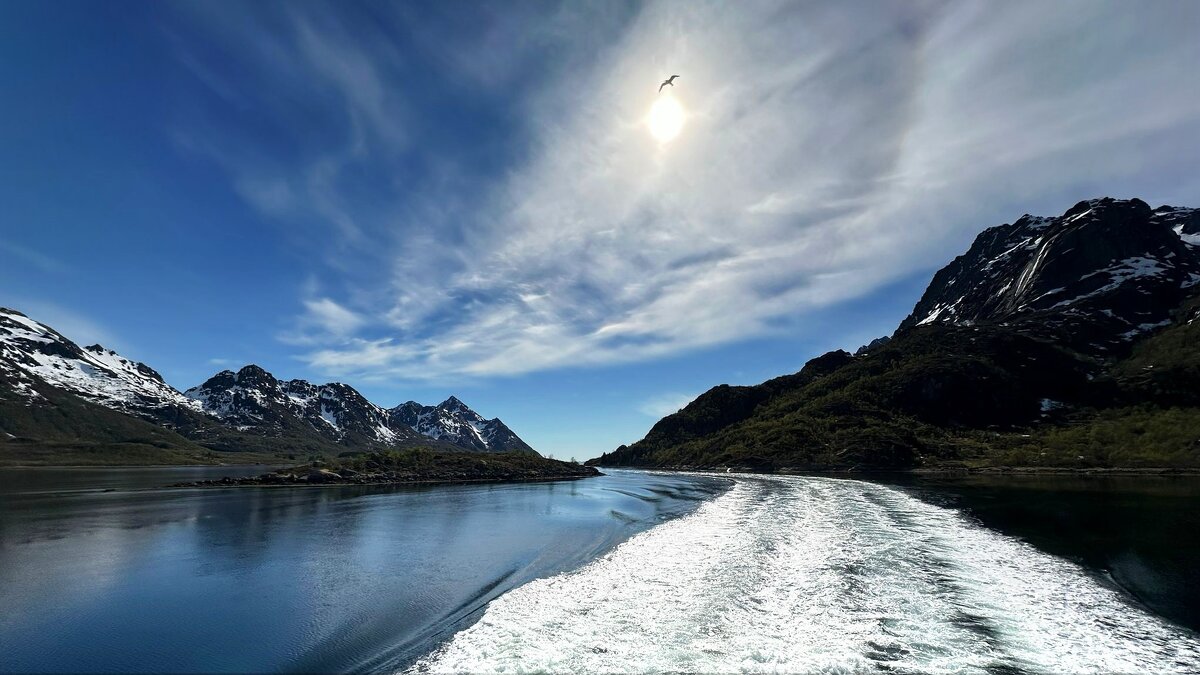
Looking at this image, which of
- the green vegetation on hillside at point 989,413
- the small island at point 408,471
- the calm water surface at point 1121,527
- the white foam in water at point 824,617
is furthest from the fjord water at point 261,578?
the green vegetation on hillside at point 989,413

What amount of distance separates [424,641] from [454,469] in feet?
307

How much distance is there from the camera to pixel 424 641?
1518cm

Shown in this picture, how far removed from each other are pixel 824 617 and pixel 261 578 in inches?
932

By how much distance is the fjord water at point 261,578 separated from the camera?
583 inches

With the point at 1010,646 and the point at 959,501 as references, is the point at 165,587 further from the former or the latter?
the point at 959,501

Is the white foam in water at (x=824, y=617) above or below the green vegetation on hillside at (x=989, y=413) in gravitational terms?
below

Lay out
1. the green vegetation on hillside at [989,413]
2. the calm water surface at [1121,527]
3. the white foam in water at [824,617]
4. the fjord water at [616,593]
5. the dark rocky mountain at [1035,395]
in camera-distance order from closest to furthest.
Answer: the white foam in water at [824,617]
the fjord water at [616,593]
the calm water surface at [1121,527]
the green vegetation on hillside at [989,413]
the dark rocky mountain at [1035,395]

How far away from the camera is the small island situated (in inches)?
3369

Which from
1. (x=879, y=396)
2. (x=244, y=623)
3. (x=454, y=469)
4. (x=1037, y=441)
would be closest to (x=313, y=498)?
(x=454, y=469)

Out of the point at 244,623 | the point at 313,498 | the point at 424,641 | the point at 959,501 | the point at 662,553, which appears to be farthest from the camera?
the point at 313,498

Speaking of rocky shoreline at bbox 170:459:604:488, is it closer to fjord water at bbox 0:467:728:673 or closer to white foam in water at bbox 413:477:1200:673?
fjord water at bbox 0:467:728:673

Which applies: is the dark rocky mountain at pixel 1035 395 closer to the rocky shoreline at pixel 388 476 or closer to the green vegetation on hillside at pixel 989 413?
the green vegetation on hillside at pixel 989 413

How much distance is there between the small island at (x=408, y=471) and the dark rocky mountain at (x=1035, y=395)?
216 feet

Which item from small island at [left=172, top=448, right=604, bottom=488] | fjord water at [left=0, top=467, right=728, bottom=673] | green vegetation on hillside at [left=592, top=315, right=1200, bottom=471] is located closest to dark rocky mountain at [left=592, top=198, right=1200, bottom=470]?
green vegetation on hillside at [left=592, top=315, right=1200, bottom=471]
